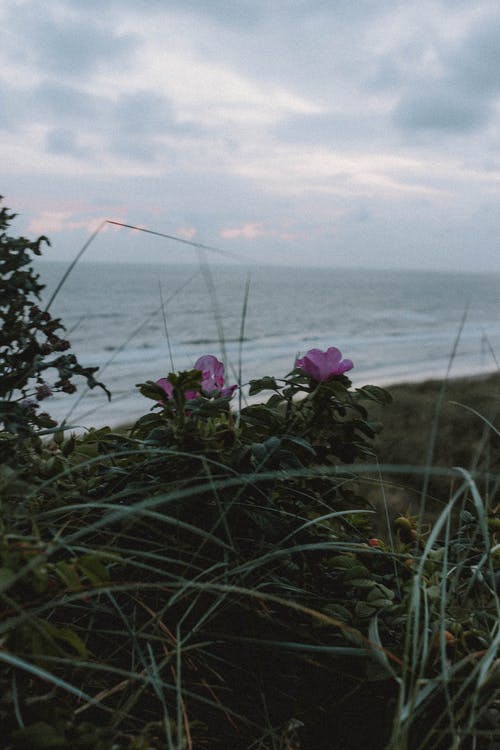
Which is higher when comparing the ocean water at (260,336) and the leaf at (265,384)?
the leaf at (265,384)

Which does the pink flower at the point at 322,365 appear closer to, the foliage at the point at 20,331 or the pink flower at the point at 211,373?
the pink flower at the point at 211,373

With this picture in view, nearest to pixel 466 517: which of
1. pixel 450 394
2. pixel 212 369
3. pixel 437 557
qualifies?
pixel 437 557

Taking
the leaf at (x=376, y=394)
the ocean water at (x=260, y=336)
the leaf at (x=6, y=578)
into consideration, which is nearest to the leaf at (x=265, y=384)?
the leaf at (x=376, y=394)

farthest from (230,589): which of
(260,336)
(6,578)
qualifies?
(260,336)

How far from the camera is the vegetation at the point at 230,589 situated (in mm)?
888

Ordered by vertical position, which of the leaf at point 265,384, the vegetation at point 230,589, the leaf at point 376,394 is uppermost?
the leaf at point 265,384

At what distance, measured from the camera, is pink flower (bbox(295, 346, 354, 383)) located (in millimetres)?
1270

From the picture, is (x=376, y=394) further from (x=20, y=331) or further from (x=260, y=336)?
(x=260, y=336)

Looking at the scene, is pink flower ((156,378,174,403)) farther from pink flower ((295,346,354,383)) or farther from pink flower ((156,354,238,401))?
pink flower ((295,346,354,383))

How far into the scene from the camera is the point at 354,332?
110 ft

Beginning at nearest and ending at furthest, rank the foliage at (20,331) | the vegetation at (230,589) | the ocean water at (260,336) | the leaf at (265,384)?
the vegetation at (230,589) → the foliage at (20,331) → the leaf at (265,384) → the ocean water at (260,336)

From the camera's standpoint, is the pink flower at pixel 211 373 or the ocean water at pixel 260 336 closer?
the pink flower at pixel 211 373

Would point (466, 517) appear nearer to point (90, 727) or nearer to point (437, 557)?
point (437, 557)

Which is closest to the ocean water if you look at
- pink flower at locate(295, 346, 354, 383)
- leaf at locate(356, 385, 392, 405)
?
pink flower at locate(295, 346, 354, 383)
